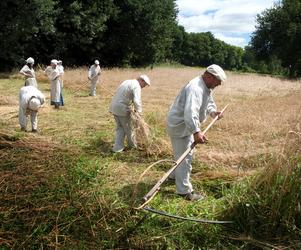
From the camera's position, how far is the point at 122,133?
741 centimetres

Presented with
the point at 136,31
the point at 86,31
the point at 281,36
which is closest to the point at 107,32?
the point at 136,31

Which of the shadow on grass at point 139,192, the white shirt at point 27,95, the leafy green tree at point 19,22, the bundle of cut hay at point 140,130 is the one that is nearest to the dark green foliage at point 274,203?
the shadow on grass at point 139,192

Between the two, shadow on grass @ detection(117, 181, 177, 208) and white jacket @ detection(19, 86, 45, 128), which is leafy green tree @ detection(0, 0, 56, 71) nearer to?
white jacket @ detection(19, 86, 45, 128)

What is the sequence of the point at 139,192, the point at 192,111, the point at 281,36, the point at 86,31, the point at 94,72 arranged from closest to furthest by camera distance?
the point at 192,111 < the point at 139,192 < the point at 94,72 < the point at 86,31 < the point at 281,36

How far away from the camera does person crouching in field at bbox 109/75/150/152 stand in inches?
283

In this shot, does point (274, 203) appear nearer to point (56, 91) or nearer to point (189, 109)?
point (189, 109)

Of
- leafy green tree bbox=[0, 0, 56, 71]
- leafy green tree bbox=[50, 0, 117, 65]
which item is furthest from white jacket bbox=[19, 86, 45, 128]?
leafy green tree bbox=[50, 0, 117, 65]

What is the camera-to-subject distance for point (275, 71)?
68000 mm

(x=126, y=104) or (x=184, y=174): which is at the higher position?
(x=126, y=104)

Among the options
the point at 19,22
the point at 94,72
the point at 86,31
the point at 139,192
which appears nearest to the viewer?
the point at 139,192

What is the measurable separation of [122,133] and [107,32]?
983 inches

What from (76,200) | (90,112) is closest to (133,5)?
(90,112)

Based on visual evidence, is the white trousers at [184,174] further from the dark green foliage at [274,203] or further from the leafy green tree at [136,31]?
the leafy green tree at [136,31]

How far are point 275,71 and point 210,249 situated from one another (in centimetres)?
6725
